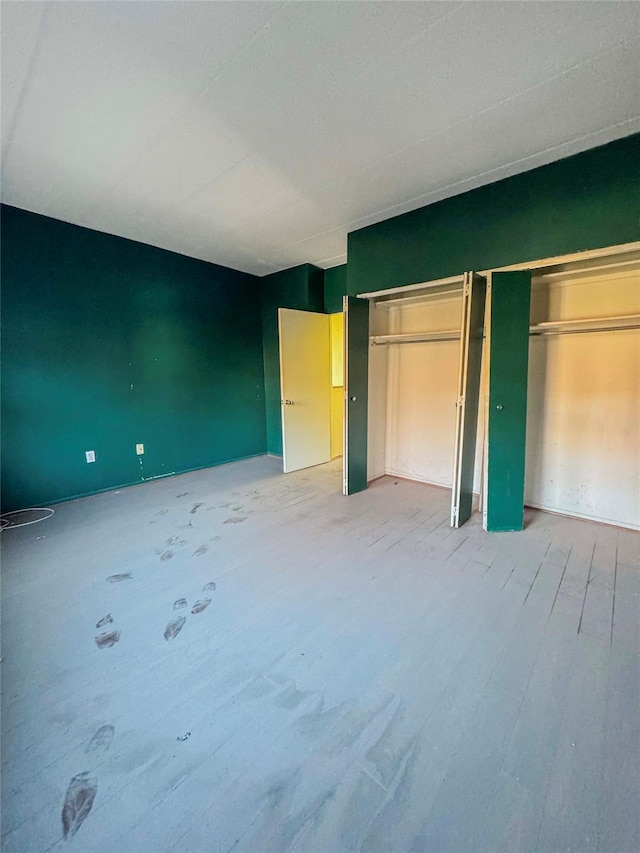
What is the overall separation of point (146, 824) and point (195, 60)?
2914mm

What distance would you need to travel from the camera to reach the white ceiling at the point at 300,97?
4.62 feet

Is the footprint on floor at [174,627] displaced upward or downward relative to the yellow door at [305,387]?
downward

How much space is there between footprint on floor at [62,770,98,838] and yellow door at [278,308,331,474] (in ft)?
11.0

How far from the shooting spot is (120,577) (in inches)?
86.5

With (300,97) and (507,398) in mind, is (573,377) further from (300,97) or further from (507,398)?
(300,97)

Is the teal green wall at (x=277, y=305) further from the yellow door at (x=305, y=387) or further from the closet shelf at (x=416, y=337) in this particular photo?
the closet shelf at (x=416, y=337)

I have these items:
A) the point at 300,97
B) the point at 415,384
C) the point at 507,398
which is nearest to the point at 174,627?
the point at 507,398

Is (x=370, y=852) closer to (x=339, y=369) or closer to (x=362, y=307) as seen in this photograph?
(x=362, y=307)

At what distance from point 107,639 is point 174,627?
0.31m

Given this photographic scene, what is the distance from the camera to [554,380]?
295 cm

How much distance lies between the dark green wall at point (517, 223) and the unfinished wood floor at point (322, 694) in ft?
7.19

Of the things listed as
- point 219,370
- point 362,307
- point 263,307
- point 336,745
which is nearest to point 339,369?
point 263,307

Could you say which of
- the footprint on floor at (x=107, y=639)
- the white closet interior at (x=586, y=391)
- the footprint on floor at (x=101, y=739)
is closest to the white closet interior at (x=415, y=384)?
the white closet interior at (x=586, y=391)

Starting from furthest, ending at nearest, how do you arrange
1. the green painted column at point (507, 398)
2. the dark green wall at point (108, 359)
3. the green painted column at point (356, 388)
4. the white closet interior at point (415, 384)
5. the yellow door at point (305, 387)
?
the yellow door at point (305, 387) < the white closet interior at point (415, 384) < the green painted column at point (356, 388) < the dark green wall at point (108, 359) < the green painted column at point (507, 398)
